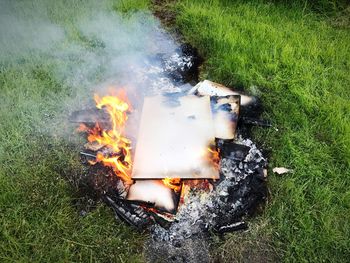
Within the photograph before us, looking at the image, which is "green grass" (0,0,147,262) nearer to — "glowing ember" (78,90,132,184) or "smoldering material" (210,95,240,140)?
"glowing ember" (78,90,132,184)

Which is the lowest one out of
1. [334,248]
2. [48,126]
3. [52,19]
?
[334,248]

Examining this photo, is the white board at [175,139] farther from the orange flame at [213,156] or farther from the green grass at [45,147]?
the green grass at [45,147]

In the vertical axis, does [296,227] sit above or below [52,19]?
below

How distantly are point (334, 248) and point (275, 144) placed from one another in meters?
1.36

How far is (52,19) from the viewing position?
20.4 feet

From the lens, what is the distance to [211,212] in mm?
3436

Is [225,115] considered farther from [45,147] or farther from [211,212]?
[45,147]

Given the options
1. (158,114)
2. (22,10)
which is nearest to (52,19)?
(22,10)

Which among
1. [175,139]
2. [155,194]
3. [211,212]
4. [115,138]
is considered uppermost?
[175,139]

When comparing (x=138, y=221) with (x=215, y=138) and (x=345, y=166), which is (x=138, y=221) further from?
(x=345, y=166)

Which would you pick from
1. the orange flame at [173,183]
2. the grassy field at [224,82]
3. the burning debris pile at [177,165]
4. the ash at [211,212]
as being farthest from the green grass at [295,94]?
the orange flame at [173,183]

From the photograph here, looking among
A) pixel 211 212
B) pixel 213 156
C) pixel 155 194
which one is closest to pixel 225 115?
pixel 213 156

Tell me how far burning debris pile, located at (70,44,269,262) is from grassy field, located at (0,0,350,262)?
0.19 metres

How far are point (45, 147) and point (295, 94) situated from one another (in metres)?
3.34
